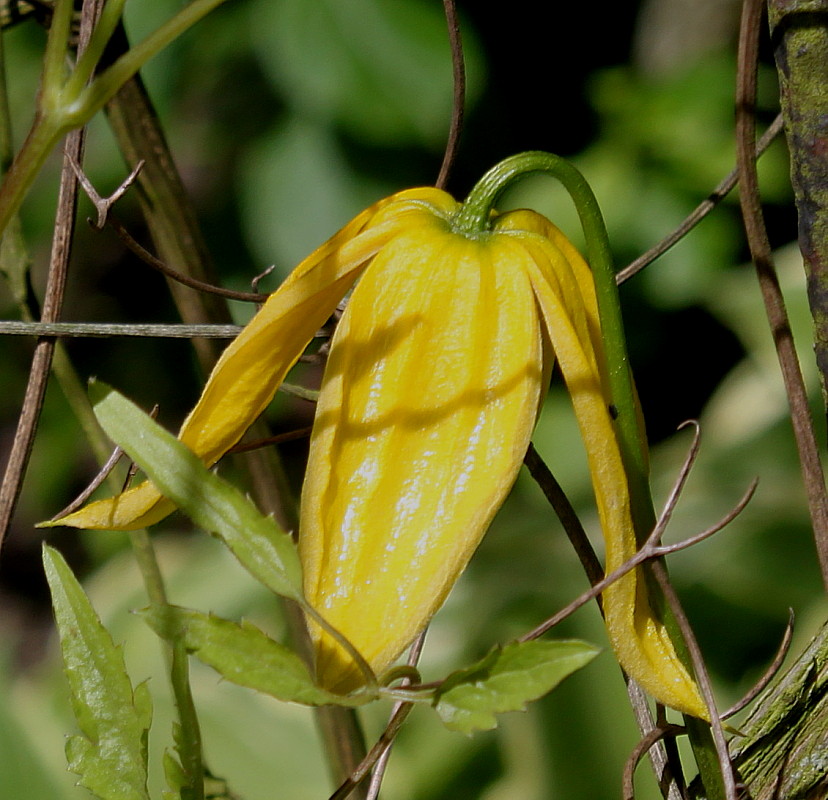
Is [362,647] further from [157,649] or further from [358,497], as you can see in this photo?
[157,649]

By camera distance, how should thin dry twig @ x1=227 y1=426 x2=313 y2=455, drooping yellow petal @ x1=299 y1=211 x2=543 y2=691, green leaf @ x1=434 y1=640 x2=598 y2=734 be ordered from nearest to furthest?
green leaf @ x1=434 y1=640 x2=598 y2=734 → drooping yellow petal @ x1=299 y1=211 x2=543 y2=691 → thin dry twig @ x1=227 y1=426 x2=313 y2=455

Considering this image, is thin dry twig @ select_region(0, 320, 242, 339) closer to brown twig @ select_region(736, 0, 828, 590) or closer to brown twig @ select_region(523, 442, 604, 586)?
brown twig @ select_region(523, 442, 604, 586)

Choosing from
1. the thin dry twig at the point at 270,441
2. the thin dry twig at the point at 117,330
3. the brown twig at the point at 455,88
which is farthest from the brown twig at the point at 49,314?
the brown twig at the point at 455,88

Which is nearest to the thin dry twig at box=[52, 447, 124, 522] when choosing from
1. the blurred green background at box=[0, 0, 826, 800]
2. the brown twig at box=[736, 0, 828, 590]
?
the brown twig at box=[736, 0, 828, 590]

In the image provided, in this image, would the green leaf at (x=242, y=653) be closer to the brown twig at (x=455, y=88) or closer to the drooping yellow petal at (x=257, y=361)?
the drooping yellow petal at (x=257, y=361)

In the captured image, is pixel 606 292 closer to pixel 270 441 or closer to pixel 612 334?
pixel 612 334
